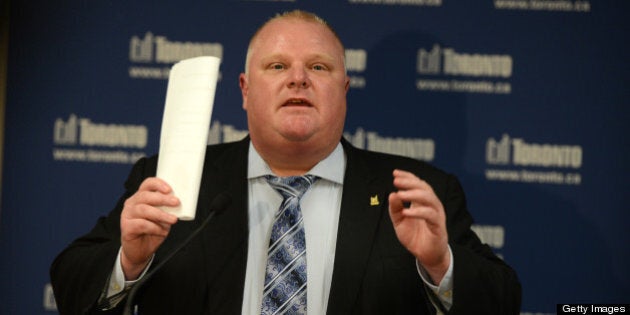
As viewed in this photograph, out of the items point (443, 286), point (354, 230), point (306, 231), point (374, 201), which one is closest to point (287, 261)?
point (306, 231)

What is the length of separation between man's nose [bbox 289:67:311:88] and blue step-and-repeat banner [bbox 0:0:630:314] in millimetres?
962

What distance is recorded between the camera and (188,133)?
184 centimetres

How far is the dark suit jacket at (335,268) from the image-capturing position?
223cm

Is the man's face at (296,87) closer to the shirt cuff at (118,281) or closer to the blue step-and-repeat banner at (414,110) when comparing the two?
the shirt cuff at (118,281)

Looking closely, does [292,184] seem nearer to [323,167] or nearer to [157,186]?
[323,167]

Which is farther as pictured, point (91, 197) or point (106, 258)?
point (91, 197)

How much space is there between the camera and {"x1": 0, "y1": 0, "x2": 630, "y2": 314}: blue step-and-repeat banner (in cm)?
338

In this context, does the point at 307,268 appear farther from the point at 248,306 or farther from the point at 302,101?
the point at 302,101

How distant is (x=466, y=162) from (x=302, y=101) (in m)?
1.21

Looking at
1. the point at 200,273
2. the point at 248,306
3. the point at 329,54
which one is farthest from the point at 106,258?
the point at 329,54

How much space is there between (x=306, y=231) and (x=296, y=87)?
51cm

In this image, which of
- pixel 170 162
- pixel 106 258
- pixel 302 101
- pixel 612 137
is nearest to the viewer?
pixel 170 162

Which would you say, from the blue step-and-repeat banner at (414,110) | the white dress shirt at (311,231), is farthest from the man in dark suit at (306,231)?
the blue step-and-repeat banner at (414,110)

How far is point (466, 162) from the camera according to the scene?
3.42m
